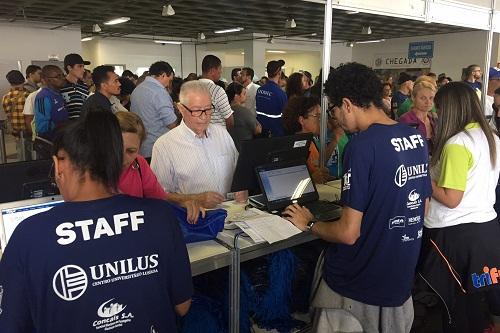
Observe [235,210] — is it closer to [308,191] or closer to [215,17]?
[308,191]

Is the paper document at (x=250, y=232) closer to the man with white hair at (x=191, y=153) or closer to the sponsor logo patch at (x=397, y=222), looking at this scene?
the man with white hair at (x=191, y=153)

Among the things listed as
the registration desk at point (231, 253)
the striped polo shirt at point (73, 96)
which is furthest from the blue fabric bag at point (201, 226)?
the striped polo shirt at point (73, 96)

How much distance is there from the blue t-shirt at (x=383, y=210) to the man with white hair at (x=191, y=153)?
2.65ft

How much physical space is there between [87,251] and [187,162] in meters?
1.32

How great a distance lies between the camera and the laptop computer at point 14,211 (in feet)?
4.52

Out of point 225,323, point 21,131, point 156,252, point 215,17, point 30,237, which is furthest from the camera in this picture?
point 215,17

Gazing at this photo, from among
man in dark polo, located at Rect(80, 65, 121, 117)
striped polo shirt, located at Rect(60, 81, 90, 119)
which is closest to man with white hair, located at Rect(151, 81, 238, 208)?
man in dark polo, located at Rect(80, 65, 121, 117)

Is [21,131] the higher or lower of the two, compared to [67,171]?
lower

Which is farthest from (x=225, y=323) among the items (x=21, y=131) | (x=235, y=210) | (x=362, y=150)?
(x=21, y=131)

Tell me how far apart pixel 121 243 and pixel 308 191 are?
1.49 meters

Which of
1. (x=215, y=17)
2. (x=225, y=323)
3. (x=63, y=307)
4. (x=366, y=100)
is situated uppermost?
(x=215, y=17)

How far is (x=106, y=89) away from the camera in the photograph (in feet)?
12.5

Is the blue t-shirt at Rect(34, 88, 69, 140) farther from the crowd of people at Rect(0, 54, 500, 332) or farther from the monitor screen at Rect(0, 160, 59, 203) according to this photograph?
the monitor screen at Rect(0, 160, 59, 203)

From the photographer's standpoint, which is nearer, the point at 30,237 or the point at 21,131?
the point at 30,237
